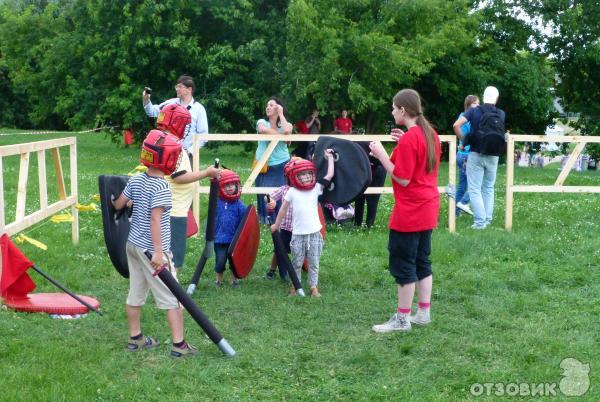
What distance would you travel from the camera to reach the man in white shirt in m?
9.30

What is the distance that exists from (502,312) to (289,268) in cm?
188

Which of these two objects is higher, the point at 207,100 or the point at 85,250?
the point at 207,100

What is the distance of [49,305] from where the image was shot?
266 inches

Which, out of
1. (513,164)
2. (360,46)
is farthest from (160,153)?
(360,46)

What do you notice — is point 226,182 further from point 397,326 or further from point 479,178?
point 479,178

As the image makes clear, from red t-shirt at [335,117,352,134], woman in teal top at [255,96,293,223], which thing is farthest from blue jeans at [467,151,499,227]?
red t-shirt at [335,117,352,134]

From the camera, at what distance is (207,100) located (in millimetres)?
26031

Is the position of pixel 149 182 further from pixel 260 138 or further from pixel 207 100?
pixel 207 100

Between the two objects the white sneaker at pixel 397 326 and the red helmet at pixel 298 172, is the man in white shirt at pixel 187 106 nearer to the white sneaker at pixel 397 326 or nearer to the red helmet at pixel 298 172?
the red helmet at pixel 298 172

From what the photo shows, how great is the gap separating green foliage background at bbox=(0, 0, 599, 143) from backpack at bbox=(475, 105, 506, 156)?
1336cm

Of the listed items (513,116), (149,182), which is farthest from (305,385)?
(513,116)

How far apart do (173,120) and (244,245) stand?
1.52m

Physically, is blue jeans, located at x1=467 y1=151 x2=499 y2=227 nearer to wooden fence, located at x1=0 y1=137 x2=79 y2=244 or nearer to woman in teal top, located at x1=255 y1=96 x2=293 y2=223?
woman in teal top, located at x1=255 y1=96 x2=293 y2=223

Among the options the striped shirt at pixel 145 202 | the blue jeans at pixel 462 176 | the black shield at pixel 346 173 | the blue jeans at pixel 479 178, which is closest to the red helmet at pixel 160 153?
the striped shirt at pixel 145 202
